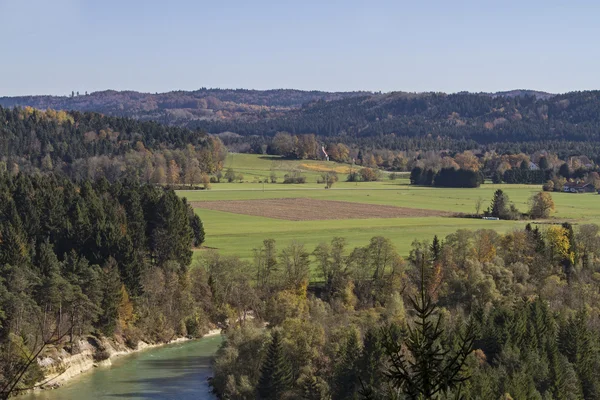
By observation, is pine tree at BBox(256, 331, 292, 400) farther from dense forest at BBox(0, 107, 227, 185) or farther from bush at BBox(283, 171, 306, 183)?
bush at BBox(283, 171, 306, 183)

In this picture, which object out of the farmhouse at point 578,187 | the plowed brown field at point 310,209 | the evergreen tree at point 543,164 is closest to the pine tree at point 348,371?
the plowed brown field at point 310,209

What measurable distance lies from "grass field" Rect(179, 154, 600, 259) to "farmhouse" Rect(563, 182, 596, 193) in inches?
194

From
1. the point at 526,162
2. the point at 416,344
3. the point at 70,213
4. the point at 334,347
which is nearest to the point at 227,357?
the point at 334,347

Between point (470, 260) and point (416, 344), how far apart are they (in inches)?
2207

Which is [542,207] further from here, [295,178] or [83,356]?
[83,356]

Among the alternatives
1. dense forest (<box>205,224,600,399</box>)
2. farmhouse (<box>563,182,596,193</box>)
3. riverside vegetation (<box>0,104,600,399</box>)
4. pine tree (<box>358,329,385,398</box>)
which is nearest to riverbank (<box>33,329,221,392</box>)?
riverside vegetation (<box>0,104,600,399</box>)

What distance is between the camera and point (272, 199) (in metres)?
122

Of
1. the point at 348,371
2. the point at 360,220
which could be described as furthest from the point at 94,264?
the point at 360,220

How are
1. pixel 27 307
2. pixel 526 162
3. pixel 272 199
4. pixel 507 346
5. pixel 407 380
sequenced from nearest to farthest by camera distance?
pixel 407 380
pixel 507 346
pixel 27 307
pixel 272 199
pixel 526 162

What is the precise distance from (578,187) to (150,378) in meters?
108

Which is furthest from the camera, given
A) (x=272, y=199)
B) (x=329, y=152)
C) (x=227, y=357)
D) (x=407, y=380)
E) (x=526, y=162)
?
(x=329, y=152)

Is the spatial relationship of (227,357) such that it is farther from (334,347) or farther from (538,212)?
(538,212)

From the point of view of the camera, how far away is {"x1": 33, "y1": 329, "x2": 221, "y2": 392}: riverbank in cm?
4997

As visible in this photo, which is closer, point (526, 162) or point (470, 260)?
point (470, 260)
